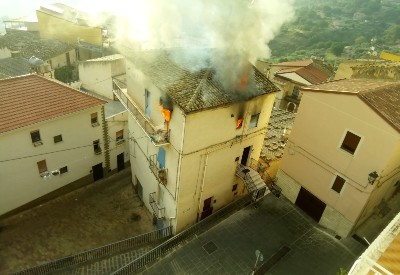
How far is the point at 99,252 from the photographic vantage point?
20.0 meters

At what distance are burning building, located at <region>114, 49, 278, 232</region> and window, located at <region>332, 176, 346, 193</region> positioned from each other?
468cm

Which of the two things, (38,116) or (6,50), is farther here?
(6,50)

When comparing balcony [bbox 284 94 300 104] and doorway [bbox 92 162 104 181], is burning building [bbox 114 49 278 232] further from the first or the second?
balcony [bbox 284 94 300 104]

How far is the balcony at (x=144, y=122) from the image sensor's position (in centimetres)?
1870

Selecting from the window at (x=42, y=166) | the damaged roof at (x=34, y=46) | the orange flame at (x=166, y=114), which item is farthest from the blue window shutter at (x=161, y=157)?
the damaged roof at (x=34, y=46)

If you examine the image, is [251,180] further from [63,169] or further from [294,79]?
[294,79]

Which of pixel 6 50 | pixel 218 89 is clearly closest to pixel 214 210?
pixel 218 89

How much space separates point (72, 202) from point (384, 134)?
23072 millimetres

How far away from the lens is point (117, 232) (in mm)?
24062

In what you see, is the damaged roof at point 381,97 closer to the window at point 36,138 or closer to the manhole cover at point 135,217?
the manhole cover at point 135,217

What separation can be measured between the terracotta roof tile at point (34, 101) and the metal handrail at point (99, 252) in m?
9.00

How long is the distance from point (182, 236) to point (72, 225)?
945cm

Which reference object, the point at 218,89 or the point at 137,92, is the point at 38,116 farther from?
the point at 218,89

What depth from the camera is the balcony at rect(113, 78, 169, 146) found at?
18703mm
